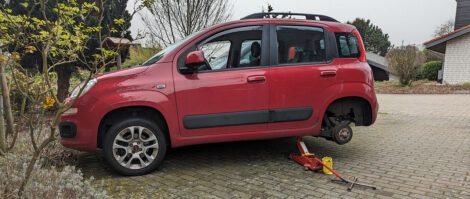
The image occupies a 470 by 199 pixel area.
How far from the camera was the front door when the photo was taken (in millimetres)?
4000

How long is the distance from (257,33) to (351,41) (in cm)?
140

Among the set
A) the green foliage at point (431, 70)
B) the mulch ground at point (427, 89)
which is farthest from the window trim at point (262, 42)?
the green foliage at point (431, 70)

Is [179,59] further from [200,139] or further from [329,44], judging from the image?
[329,44]

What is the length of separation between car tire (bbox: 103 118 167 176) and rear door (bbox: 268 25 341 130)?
1.50 meters

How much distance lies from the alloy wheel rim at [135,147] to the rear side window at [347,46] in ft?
9.33

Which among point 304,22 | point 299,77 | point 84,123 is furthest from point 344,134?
point 84,123

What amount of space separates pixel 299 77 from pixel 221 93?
42.7 inches

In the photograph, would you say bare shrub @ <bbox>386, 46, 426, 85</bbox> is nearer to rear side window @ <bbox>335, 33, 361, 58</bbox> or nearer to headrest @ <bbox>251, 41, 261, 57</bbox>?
rear side window @ <bbox>335, 33, 361, 58</bbox>

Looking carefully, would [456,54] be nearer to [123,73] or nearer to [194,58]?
[194,58]

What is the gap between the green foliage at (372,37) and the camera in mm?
55406

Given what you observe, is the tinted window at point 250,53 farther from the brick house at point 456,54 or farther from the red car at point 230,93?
the brick house at point 456,54

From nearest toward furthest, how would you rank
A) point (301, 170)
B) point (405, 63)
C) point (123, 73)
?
1. point (123, 73)
2. point (301, 170)
3. point (405, 63)

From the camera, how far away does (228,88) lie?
4.07 m

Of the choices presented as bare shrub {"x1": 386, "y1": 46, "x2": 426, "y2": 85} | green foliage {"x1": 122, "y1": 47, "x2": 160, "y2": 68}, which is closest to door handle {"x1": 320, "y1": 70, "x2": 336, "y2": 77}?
green foliage {"x1": 122, "y1": 47, "x2": 160, "y2": 68}
